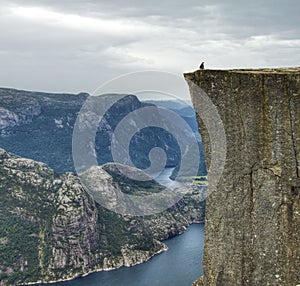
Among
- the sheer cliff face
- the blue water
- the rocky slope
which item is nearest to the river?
the blue water

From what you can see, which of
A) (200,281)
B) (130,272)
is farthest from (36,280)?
(200,281)

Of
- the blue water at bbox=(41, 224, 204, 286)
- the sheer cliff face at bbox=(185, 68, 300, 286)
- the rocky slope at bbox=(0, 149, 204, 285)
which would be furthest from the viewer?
the rocky slope at bbox=(0, 149, 204, 285)

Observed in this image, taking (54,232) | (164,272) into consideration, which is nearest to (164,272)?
(164,272)

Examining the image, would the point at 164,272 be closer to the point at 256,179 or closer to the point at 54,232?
the point at 54,232

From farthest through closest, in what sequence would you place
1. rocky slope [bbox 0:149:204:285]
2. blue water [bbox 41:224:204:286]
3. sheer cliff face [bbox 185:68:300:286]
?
rocky slope [bbox 0:149:204:285]
blue water [bbox 41:224:204:286]
sheer cliff face [bbox 185:68:300:286]

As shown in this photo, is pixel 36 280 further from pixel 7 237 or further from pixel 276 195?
pixel 276 195

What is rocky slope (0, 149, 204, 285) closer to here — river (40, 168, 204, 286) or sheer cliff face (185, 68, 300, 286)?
river (40, 168, 204, 286)
